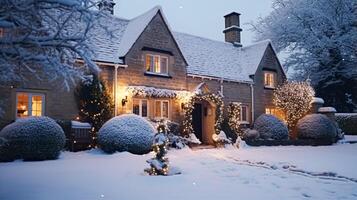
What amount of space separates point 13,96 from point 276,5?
92.8ft

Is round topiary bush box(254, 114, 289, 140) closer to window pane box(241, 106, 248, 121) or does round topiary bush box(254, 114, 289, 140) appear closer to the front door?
window pane box(241, 106, 248, 121)

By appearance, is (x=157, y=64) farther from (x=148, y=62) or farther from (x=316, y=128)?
(x=316, y=128)

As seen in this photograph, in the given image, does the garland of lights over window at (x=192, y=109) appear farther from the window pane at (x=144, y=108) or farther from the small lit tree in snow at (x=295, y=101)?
the small lit tree in snow at (x=295, y=101)

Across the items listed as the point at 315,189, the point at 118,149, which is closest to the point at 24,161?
the point at 118,149

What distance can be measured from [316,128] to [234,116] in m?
5.34

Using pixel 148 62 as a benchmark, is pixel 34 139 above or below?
below

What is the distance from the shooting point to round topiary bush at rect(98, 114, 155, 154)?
47.7ft

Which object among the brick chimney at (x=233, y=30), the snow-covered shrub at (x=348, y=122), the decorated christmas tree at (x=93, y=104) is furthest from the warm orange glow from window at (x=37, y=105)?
the snow-covered shrub at (x=348, y=122)

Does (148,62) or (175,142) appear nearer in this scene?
(175,142)

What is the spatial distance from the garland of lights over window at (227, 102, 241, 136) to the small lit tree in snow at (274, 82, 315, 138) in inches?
183

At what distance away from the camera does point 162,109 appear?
19828 mm

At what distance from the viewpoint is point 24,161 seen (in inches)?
500

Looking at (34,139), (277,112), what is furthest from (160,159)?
(277,112)

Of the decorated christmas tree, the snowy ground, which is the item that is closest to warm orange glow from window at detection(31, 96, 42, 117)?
the decorated christmas tree
